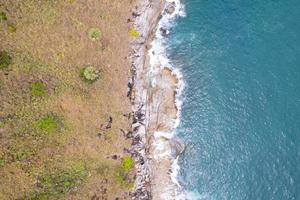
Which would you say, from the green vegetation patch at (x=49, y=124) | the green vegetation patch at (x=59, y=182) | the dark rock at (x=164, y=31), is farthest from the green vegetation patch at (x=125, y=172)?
the dark rock at (x=164, y=31)

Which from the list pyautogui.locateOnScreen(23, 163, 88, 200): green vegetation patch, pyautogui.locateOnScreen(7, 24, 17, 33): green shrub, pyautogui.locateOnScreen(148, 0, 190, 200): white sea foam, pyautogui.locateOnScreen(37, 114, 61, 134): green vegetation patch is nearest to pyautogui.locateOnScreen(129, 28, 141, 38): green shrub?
pyautogui.locateOnScreen(148, 0, 190, 200): white sea foam

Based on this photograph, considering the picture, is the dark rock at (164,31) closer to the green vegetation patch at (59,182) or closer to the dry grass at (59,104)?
the dry grass at (59,104)

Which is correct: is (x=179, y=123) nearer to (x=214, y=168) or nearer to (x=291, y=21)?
(x=214, y=168)

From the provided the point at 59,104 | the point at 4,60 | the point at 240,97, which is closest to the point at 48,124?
the point at 59,104

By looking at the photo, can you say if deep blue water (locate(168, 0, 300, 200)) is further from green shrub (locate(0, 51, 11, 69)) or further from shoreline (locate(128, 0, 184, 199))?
green shrub (locate(0, 51, 11, 69))

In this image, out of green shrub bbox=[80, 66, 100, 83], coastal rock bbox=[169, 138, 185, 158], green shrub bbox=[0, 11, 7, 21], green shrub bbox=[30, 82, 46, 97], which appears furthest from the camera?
coastal rock bbox=[169, 138, 185, 158]

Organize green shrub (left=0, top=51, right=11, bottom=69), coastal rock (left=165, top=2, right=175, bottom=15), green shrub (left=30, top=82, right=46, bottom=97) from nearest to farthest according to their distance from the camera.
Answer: green shrub (left=0, top=51, right=11, bottom=69)
green shrub (left=30, top=82, right=46, bottom=97)
coastal rock (left=165, top=2, right=175, bottom=15)

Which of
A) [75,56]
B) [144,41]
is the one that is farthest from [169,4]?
[75,56]
